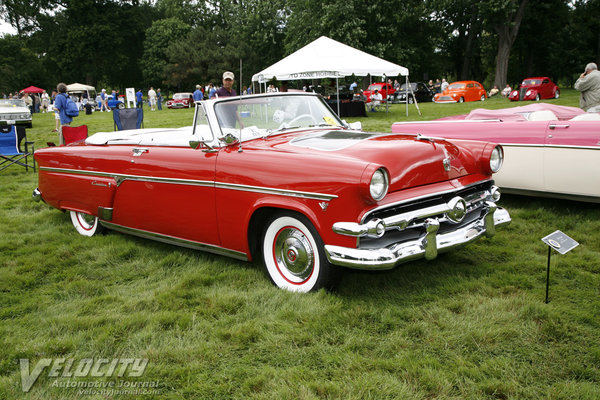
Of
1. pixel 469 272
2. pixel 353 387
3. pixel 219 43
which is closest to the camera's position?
pixel 353 387

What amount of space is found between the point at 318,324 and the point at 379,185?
3.12 feet

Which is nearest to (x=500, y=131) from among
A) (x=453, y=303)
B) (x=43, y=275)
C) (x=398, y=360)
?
(x=453, y=303)

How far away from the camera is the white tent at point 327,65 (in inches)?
646

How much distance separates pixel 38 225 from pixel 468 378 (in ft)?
17.0

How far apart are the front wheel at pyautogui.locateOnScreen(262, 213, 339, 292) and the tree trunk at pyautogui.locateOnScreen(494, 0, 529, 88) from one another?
28907 mm

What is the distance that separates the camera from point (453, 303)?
344 centimetres

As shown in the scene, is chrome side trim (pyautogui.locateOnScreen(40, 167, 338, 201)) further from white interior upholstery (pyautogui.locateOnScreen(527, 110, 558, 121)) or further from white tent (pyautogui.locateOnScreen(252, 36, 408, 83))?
white tent (pyautogui.locateOnScreen(252, 36, 408, 83))

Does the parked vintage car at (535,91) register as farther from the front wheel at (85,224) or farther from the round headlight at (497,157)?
the front wheel at (85,224)

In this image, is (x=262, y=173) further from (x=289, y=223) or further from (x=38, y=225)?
(x=38, y=225)

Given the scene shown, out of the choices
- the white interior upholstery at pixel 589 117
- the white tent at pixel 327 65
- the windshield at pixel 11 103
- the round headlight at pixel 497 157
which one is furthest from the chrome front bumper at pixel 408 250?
the windshield at pixel 11 103

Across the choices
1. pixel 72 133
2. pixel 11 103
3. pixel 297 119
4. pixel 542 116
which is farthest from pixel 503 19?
pixel 297 119

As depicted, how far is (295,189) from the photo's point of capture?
11.1 ft

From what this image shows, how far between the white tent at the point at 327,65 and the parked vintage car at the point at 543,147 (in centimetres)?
1051

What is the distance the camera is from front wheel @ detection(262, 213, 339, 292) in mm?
3469
